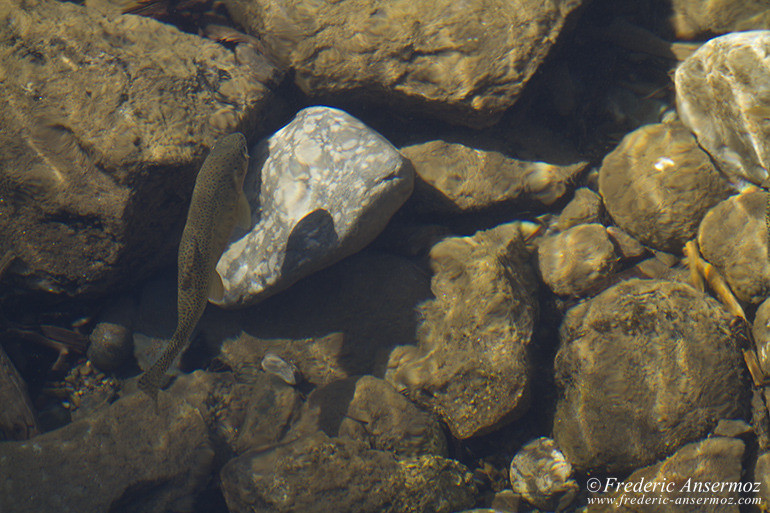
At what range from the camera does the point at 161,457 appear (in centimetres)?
408

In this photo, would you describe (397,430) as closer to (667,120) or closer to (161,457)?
(161,457)

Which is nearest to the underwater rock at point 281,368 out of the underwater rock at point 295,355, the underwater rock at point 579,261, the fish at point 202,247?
the underwater rock at point 295,355

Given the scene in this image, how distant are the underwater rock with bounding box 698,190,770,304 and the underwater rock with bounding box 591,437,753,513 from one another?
1343 mm

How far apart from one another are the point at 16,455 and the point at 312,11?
495 cm

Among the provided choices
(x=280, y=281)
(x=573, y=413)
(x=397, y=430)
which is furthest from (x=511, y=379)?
(x=280, y=281)

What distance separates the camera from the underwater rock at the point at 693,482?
3.50 meters

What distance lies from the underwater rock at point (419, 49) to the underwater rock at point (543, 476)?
3.27 meters

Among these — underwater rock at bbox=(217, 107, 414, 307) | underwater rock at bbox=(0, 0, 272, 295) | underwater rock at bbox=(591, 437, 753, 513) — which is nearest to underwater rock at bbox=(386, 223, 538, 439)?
underwater rock at bbox=(217, 107, 414, 307)

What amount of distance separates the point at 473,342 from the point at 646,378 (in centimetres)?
140

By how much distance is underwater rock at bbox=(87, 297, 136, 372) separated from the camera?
4.85 meters

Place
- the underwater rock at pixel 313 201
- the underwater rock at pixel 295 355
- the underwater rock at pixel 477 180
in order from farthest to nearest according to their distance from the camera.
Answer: the underwater rock at pixel 477 180 → the underwater rock at pixel 295 355 → the underwater rock at pixel 313 201

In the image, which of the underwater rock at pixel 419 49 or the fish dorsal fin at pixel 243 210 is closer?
the fish dorsal fin at pixel 243 210

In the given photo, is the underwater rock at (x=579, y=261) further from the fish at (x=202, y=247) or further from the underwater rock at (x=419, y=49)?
the fish at (x=202, y=247)

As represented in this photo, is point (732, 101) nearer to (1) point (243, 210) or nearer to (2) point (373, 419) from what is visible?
(2) point (373, 419)
